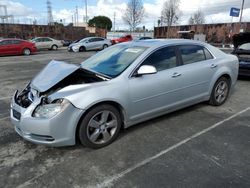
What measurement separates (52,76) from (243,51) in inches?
255

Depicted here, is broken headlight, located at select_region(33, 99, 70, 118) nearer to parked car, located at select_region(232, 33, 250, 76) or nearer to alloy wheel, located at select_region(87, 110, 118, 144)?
alloy wheel, located at select_region(87, 110, 118, 144)

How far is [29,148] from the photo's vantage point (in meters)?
3.35

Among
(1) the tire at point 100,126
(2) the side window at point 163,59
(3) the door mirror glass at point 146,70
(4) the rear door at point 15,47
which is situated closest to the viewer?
(1) the tire at point 100,126

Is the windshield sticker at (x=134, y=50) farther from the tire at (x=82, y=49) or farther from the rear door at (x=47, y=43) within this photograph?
the rear door at (x=47, y=43)

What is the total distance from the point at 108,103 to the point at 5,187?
5.25 ft

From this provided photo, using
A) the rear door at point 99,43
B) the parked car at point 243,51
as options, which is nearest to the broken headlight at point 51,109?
the parked car at point 243,51

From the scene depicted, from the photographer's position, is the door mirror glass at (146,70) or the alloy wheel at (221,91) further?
the alloy wheel at (221,91)

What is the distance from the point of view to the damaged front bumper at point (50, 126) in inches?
115

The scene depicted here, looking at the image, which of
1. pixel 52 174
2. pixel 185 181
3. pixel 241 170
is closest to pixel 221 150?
pixel 241 170

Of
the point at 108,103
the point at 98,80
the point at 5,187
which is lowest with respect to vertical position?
the point at 5,187

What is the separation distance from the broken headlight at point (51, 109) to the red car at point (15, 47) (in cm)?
1692

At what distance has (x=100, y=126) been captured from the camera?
3311 millimetres

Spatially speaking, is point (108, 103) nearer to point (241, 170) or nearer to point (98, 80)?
point (98, 80)

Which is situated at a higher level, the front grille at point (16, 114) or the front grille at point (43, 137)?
the front grille at point (16, 114)
